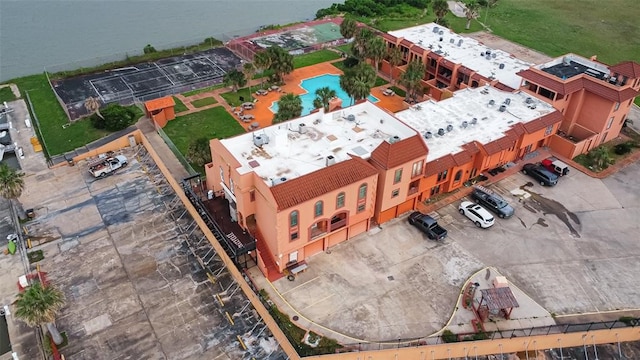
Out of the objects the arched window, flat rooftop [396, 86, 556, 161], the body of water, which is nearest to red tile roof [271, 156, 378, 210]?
the arched window

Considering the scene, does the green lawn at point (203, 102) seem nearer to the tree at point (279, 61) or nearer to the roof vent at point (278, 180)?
the tree at point (279, 61)

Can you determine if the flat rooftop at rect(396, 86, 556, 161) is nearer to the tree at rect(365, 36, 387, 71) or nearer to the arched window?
the arched window

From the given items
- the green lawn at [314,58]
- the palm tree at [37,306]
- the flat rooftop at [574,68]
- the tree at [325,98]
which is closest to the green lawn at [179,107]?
the green lawn at [314,58]

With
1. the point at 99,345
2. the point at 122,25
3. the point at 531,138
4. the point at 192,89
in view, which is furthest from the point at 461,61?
the point at 122,25

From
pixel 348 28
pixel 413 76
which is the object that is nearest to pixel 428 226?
pixel 413 76

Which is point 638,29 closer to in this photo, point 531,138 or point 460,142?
point 531,138

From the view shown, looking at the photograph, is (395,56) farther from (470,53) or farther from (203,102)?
(203,102)
